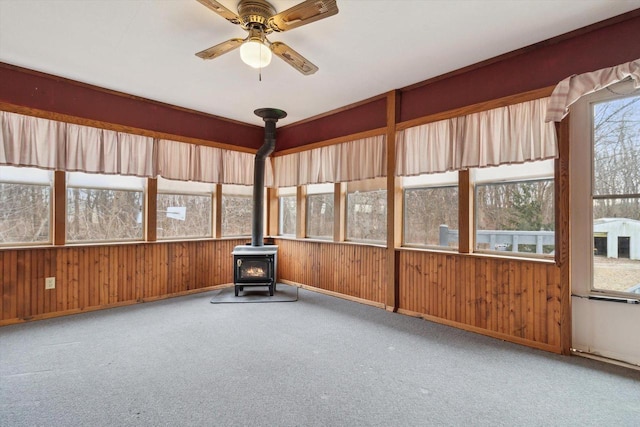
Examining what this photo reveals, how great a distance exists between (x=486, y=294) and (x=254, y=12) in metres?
3.34

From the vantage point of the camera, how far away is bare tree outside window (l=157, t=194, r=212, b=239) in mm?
4695

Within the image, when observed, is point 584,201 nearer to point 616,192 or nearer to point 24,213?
point 616,192

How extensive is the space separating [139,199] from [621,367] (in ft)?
18.2

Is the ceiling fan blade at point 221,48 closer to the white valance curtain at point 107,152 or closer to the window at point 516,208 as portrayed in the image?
the white valance curtain at point 107,152

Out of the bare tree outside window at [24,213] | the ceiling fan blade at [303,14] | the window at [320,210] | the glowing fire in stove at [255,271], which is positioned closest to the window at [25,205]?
the bare tree outside window at [24,213]

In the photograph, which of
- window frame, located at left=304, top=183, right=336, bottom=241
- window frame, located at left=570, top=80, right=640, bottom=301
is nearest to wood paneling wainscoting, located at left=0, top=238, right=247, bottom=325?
window frame, located at left=304, top=183, right=336, bottom=241

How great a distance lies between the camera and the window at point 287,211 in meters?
5.72

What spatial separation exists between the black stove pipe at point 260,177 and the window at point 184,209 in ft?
2.58

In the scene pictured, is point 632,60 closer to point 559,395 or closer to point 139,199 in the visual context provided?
point 559,395

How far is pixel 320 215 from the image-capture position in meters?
5.30

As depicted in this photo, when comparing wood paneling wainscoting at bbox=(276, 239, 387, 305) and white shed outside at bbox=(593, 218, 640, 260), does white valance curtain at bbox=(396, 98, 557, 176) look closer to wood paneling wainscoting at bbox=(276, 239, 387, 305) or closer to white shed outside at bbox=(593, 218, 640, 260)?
white shed outside at bbox=(593, 218, 640, 260)

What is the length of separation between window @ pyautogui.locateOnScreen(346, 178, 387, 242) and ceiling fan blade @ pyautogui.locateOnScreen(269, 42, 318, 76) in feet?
6.62

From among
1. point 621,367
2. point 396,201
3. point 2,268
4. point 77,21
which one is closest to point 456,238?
point 396,201

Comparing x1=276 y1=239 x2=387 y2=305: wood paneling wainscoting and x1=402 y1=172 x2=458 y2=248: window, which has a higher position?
x1=402 y1=172 x2=458 y2=248: window
